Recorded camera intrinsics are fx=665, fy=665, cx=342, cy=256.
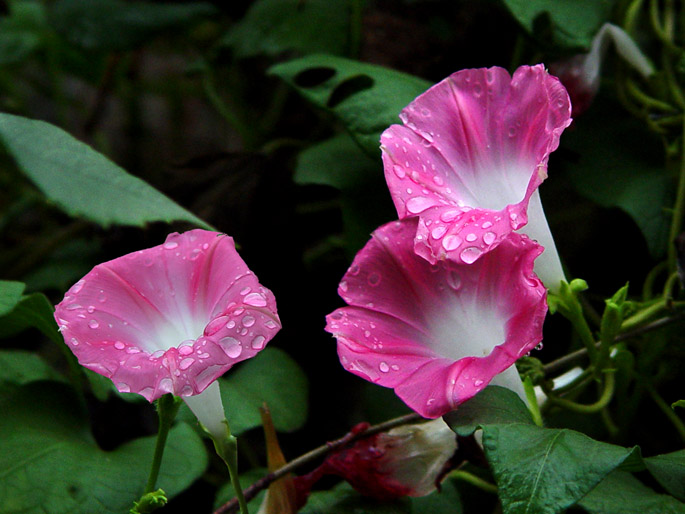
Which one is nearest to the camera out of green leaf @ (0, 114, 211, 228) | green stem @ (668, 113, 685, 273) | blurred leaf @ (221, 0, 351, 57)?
green leaf @ (0, 114, 211, 228)

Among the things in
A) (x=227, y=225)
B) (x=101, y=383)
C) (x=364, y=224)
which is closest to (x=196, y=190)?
(x=227, y=225)

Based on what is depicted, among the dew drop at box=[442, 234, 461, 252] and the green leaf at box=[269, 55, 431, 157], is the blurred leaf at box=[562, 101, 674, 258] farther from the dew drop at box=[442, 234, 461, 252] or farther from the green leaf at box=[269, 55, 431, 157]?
the dew drop at box=[442, 234, 461, 252]

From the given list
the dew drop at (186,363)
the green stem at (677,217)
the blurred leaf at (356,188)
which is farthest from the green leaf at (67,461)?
the green stem at (677,217)

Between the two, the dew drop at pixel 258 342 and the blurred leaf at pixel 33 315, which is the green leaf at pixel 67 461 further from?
the dew drop at pixel 258 342

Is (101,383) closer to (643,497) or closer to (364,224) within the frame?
(364,224)

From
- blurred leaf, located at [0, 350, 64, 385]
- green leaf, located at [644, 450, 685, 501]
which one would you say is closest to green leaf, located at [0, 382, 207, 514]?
blurred leaf, located at [0, 350, 64, 385]
